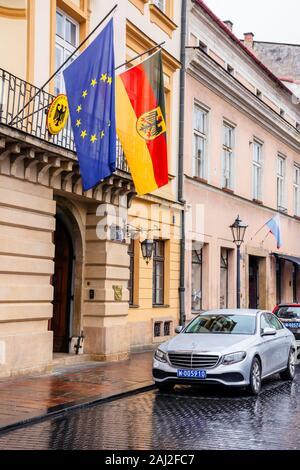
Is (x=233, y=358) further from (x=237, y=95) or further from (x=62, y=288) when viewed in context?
(x=237, y=95)

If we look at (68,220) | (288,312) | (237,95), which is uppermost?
(237,95)

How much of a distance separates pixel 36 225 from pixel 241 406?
5.27m

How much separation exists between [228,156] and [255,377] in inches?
542

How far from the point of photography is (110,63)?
12.4 metres

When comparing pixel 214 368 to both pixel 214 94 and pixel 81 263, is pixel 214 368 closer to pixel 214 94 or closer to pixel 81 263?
pixel 81 263

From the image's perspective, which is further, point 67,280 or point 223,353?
point 67,280

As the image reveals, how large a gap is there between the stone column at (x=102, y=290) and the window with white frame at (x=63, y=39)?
298 cm

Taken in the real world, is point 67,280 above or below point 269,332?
above

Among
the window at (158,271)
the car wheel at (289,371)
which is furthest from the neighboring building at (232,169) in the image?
the car wheel at (289,371)

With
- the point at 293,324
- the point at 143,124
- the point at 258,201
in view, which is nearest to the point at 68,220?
the point at 143,124

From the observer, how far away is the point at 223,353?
11.2 m

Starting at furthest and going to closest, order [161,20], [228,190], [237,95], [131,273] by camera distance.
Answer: [237,95]
[228,190]
[161,20]
[131,273]

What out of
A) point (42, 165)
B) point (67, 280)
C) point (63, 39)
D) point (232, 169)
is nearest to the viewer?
point (42, 165)

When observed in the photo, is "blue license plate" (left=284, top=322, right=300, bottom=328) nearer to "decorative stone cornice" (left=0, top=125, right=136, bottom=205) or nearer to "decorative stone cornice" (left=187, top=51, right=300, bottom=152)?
"decorative stone cornice" (left=0, top=125, right=136, bottom=205)
